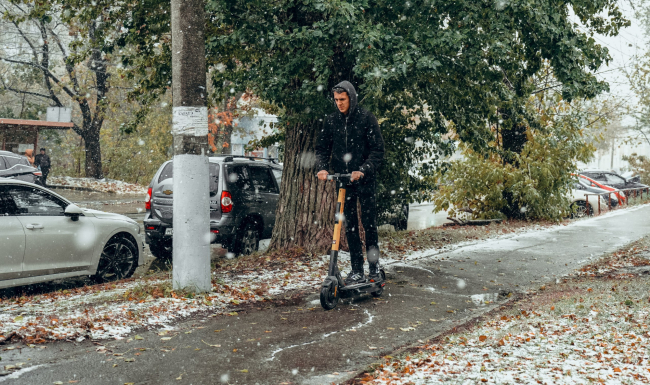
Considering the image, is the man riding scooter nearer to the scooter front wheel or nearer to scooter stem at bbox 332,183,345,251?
scooter stem at bbox 332,183,345,251

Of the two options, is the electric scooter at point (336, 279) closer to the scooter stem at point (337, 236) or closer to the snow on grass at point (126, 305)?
the scooter stem at point (337, 236)

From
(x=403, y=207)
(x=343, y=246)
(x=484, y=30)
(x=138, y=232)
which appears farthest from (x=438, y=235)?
(x=138, y=232)

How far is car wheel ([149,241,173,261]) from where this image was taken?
10.9 metres

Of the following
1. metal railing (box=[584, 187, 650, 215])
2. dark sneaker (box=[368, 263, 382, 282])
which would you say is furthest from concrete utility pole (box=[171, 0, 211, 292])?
metal railing (box=[584, 187, 650, 215])

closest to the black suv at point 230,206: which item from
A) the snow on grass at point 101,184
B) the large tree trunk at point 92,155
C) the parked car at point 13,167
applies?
the parked car at point 13,167

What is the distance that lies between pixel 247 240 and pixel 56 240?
11.6ft

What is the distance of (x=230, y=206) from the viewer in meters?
10.1

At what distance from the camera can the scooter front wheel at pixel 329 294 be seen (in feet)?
18.9

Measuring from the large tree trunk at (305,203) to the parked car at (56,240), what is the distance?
2.10 metres

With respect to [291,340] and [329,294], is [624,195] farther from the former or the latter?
[291,340]

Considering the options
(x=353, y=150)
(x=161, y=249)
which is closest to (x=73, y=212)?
(x=161, y=249)

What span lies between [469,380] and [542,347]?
0.96 metres

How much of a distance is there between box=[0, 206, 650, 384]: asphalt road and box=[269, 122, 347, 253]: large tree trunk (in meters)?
1.23

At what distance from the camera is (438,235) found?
12406mm
